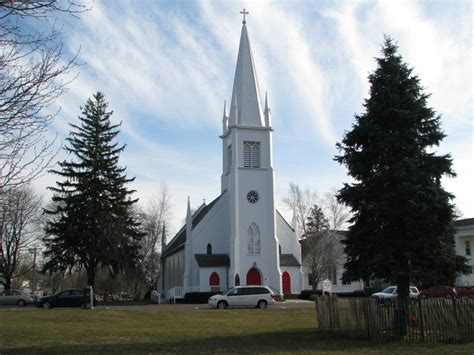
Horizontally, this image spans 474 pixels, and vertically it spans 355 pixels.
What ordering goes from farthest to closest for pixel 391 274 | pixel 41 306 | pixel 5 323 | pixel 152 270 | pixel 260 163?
pixel 152 270
pixel 260 163
pixel 41 306
pixel 5 323
pixel 391 274

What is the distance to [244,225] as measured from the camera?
50312 millimetres

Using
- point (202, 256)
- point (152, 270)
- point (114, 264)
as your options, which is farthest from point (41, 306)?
point (152, 270)

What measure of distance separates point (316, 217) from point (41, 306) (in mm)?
39865

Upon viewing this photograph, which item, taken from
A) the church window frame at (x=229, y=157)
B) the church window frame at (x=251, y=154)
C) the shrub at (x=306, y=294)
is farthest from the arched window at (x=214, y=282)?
the church window frame at (x=229, y=157)

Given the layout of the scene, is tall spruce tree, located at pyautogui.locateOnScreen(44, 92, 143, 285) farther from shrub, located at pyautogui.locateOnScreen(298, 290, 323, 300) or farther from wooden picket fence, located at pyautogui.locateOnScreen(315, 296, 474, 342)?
wooden picket fence, located at pyautogui.locateOnScreen(315, 296, 474, 342)

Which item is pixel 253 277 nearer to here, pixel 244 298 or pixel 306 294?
pixel 306 294

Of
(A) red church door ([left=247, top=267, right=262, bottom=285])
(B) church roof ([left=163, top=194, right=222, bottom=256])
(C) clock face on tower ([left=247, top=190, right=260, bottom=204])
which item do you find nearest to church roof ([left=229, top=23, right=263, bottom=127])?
(C) clock face on tower ([left=247, top=190, right=260, bottom=204])

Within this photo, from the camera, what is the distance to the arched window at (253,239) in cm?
4994

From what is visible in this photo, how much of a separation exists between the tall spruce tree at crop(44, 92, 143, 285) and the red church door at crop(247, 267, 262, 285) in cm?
1093

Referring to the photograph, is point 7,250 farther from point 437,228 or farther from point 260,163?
point 437,228

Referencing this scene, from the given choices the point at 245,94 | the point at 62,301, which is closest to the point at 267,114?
the point at 245,94

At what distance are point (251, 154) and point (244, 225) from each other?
7.26 m

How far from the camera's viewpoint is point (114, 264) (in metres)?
49.5

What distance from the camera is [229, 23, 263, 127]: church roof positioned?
5309 centimetres
